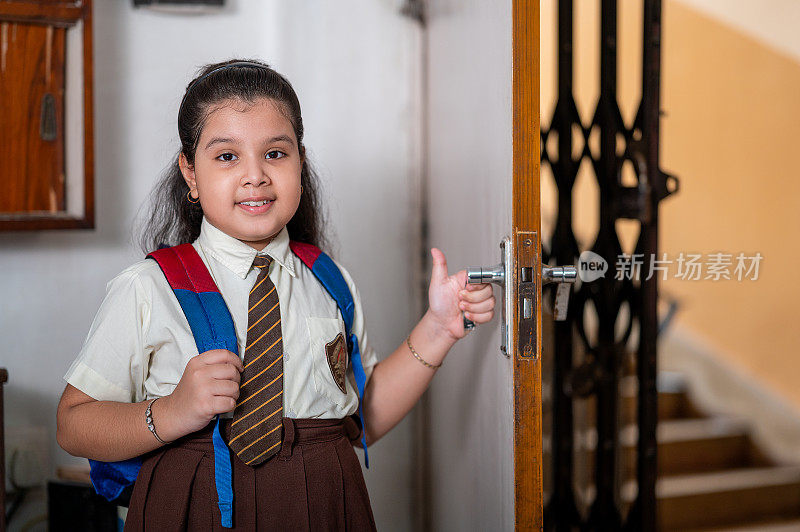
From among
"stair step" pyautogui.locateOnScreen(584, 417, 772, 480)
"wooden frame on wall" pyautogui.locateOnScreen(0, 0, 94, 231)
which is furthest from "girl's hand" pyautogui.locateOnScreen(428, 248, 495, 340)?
"stair step" pyautogui.locateOnScreen(584, 417, 772, 480)

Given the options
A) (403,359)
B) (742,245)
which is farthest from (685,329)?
(403,359)

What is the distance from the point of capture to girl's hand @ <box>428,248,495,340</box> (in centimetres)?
109

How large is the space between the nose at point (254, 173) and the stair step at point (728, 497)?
204 cm

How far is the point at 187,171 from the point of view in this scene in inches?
43.4

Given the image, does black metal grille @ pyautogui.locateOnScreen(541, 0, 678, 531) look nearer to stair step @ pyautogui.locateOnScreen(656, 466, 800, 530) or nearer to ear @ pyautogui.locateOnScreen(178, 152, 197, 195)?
stair step @ pyautogui.locateOnScreen(656, 466, 800, 530)

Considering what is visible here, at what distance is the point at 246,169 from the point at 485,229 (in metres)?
0.41

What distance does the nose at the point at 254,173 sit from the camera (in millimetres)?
1012

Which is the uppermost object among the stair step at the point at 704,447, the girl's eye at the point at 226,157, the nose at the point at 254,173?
the girl's eye at the point at 226,157

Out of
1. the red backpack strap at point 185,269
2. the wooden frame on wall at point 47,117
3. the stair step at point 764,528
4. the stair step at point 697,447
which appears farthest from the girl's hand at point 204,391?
the stair step at point 764,528

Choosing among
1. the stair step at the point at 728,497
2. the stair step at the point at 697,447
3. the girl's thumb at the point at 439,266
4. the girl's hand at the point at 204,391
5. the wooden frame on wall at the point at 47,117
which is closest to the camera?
the girl's hand at the point at 204,391

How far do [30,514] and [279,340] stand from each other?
100 cm

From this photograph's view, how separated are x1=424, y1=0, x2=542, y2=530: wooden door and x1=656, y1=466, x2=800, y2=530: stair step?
1176 millimetres

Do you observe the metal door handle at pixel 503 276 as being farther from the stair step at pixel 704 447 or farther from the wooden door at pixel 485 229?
the stair step at pixel 704 447

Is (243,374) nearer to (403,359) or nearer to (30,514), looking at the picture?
(403,359)
